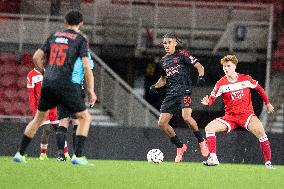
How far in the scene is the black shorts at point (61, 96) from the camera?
31.8 ft

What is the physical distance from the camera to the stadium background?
18531mm

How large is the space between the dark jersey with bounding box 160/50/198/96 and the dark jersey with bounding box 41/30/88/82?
386 centimetres

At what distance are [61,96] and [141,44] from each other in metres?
10.7

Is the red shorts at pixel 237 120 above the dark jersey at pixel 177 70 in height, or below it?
below

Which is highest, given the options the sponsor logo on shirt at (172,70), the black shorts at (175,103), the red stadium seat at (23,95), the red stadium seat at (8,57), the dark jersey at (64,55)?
the dark jersey at (64,55)

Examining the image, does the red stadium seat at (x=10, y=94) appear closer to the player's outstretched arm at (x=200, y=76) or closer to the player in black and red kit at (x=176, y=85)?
the player in black and red kit at (x=176, y=85)

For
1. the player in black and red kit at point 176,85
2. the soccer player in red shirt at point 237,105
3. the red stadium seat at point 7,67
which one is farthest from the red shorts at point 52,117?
the red stadium seat at point 7,67

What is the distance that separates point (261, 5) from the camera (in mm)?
21203

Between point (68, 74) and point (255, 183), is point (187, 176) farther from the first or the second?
point (68, 74)

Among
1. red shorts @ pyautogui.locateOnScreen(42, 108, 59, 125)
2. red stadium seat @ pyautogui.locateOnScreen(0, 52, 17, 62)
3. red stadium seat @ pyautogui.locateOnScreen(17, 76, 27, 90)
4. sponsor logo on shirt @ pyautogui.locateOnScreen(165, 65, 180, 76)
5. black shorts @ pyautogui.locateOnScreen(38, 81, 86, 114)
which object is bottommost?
red stadium seat @ pyautogui.locateOnScreen(17, 76, 27, 90)

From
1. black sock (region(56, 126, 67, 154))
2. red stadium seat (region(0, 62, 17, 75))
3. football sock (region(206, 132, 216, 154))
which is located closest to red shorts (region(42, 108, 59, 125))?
black sock (region(56, 126, 67, 154))

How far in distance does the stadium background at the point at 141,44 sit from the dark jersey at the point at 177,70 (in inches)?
155

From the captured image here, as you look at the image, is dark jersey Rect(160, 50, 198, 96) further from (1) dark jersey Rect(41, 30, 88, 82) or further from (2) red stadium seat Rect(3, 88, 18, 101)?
(2) red stadium seat Rect(3, 88, 18, 101)

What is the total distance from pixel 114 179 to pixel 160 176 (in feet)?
2.31
